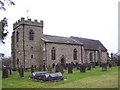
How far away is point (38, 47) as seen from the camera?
164ft

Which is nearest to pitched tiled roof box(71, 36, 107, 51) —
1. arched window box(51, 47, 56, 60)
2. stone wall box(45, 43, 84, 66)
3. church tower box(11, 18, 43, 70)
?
stone wall box(45, 43, 84, 66)

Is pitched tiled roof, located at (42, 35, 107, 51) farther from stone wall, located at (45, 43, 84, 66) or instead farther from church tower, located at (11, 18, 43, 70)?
church tower, located at (11, 18, 43, 70)

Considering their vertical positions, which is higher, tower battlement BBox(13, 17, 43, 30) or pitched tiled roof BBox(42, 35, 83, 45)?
tower battlement BBox(13, 17, 43, 30)

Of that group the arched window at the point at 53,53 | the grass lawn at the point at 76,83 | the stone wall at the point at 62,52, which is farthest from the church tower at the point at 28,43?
the grass lawn at the point at 76,83

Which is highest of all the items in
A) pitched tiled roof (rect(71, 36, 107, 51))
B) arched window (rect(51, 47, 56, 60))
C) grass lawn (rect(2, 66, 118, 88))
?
pitched tiled roof (rect(71, 36, 107, 51))

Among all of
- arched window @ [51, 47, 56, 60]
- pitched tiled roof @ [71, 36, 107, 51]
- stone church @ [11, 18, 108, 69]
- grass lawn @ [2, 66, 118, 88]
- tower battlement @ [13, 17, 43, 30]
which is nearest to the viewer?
grass lawn @ [2, 66, 118, 88]

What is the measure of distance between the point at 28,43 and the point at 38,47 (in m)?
2.40

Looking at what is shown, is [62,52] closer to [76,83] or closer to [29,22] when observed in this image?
[29,22]

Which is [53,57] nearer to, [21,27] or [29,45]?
[29,45]

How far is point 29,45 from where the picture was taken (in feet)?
160

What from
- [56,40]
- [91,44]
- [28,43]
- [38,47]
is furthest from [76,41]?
[28,43]

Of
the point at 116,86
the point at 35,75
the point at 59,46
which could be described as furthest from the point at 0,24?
the point at 59,46

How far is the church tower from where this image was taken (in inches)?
1893

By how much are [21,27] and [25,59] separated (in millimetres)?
6797
